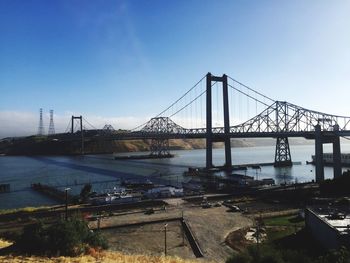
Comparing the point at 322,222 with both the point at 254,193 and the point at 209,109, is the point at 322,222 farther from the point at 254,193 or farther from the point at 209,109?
the point at 209,109

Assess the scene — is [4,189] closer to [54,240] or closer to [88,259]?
[54,240]

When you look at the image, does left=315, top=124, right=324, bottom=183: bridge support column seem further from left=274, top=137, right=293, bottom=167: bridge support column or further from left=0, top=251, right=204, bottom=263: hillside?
left=0, top=251, right=204, bottom=263: hillside

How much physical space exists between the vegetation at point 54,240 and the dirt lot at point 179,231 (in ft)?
19.3

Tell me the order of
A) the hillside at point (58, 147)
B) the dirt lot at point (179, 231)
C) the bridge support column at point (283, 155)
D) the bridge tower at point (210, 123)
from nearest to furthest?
the dirt lot at point (179, 231) < the bridge tower at point (210, 123) < the bridge support column at point (283, 155) < the hillside at point (58, 147)

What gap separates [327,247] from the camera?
76.1ft

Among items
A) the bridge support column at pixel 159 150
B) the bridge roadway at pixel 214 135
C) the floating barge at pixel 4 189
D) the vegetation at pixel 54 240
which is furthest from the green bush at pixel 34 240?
the bridge support column at pixel 159 150

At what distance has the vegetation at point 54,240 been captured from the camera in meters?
19.2

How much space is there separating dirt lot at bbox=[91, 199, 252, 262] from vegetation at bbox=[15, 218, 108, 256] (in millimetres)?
5870

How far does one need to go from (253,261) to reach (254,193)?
32.8m

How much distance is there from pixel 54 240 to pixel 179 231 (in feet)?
39.3

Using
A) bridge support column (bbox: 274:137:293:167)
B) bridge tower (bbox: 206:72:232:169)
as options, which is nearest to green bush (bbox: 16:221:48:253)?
bridge tower (bbox: 206:72:232:169)

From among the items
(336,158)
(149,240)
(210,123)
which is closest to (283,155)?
(210,123)

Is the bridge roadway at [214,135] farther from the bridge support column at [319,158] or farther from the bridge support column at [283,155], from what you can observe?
the bridge support column at [283,155]

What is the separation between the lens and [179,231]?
97.3 feet
